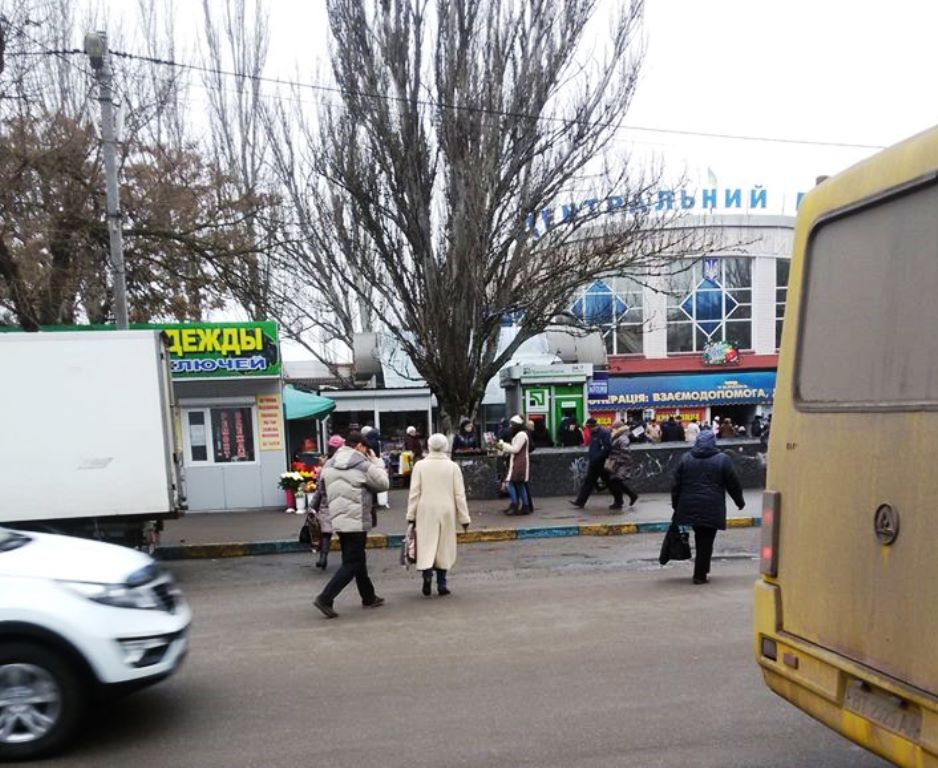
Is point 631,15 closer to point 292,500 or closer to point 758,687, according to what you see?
point 292,500

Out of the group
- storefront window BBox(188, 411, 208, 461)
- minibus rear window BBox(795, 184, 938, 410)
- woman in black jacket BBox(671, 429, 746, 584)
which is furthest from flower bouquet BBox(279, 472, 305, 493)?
minibus rear window BBox(795, 184, 938, 410)

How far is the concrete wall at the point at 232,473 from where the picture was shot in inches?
556

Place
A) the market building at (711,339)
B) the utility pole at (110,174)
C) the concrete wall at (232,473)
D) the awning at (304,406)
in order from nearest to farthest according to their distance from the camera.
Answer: the utility pole at (110,174) → the concrete wall at (232,473) → the awning at (304,406) → the market building at (711,339)

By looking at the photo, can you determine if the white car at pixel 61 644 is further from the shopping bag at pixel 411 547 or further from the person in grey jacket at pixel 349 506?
the shopping bag at pixel 411 547

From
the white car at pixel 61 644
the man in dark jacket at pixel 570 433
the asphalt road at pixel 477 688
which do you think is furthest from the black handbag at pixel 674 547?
the man in dark jacket at pixel 570 433

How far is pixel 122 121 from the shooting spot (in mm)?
14797

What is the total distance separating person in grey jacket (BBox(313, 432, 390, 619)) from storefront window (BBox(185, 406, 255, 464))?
25.6 ft

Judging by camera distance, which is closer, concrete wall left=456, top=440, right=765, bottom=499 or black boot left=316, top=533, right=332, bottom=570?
black boot left=316, top=533, right=332, bottom=570

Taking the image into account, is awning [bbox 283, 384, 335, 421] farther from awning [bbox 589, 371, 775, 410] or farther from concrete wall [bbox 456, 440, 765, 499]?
awning [bbox 589, 371, 775, 410]

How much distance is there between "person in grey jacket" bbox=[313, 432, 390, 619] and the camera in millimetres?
6801

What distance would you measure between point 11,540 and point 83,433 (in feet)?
15.5

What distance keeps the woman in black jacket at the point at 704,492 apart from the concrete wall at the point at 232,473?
8769mm

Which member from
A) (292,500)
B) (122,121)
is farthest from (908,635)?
(122,121)

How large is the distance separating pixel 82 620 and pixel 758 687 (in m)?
3.98
